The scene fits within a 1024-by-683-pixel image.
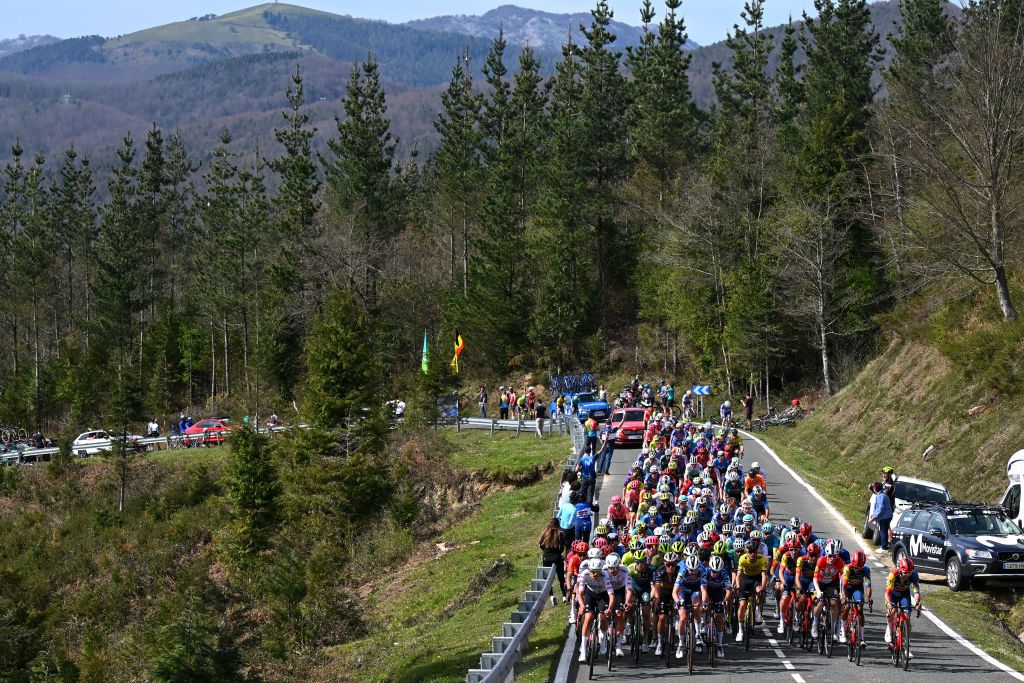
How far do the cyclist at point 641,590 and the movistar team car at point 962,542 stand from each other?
232 inches

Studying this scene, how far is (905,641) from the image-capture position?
52.6ft

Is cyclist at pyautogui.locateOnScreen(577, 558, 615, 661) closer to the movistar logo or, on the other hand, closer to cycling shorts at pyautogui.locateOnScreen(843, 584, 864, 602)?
cycling shorts at pyautogui.locateOnScreen(843, 584, 864, 602)

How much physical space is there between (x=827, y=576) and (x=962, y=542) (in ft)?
20.1

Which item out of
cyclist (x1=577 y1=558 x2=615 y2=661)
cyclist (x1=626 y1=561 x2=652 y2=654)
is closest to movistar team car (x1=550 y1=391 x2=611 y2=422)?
cyclist (x1=626 y1=561 x2=652 y2=654)

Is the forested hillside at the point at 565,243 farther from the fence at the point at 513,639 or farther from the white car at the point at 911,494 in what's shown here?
the fence at the point at 513,639

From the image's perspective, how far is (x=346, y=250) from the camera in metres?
73.5

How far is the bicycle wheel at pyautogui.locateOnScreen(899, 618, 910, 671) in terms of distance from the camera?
16.1 m

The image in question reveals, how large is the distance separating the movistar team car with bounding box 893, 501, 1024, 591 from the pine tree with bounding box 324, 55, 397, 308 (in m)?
56.3

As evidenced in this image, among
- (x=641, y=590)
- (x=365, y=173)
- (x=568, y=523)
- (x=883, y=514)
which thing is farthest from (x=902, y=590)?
(x=365, y=173)

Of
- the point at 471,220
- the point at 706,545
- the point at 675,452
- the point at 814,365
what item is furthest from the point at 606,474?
the point at 471,220

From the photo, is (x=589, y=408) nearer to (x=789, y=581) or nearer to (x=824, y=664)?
(x=789, y=581)

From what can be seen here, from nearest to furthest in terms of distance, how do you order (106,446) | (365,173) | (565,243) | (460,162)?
(106,446)
(565,243)
(365,173)
(460,162)

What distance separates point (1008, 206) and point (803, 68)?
160 ft

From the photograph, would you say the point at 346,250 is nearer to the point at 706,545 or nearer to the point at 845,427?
the point at 845,427
